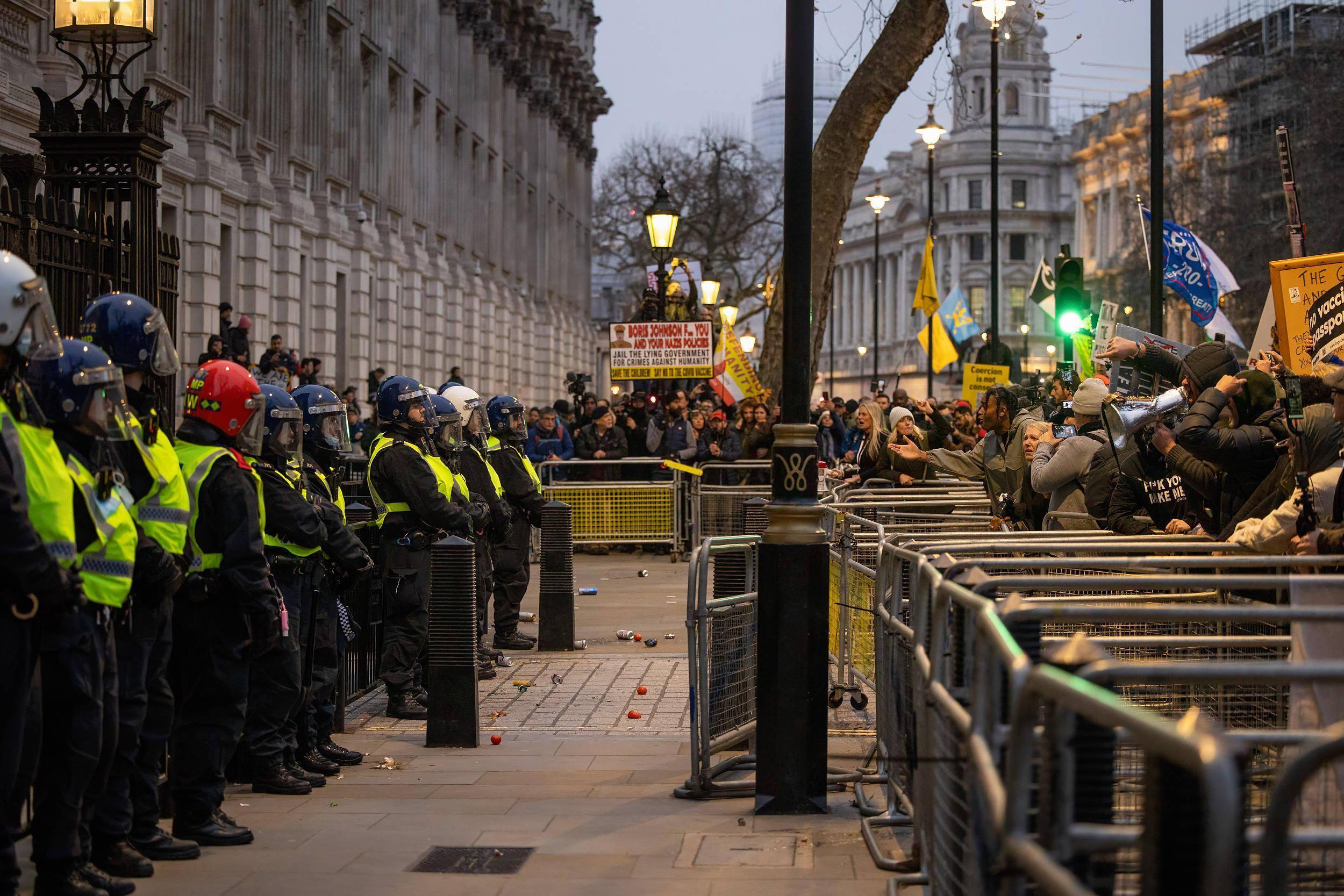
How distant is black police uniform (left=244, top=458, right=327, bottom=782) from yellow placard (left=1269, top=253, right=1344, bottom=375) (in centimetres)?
556

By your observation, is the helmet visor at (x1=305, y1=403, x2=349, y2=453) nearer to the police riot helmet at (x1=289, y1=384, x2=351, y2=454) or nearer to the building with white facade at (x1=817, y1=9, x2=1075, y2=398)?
the police riot helmet at (x1=289, y1=384, x2=351, y2=454)

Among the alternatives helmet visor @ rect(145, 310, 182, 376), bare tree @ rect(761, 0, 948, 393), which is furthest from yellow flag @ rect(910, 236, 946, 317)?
helmet visor @ rect(145, 310, 182, 376)

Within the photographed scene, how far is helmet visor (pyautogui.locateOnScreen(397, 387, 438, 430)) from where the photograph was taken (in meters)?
10.4

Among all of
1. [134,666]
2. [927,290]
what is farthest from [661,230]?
[134,666]

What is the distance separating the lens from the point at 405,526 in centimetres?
1038

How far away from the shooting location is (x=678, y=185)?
2504 inches

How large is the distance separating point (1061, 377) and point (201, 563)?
860 cm

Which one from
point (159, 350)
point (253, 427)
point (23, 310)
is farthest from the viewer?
point (253, 427)

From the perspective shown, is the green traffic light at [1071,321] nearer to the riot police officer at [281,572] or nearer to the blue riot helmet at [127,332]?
the riot police officer at [281,572]

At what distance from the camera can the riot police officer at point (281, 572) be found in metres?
7.47

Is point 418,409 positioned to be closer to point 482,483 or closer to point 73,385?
point 482,483

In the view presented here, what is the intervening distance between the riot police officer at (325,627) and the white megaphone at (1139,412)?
12.4ft

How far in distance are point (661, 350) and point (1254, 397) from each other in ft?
39.8

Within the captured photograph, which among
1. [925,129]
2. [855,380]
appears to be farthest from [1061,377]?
[855,380]
